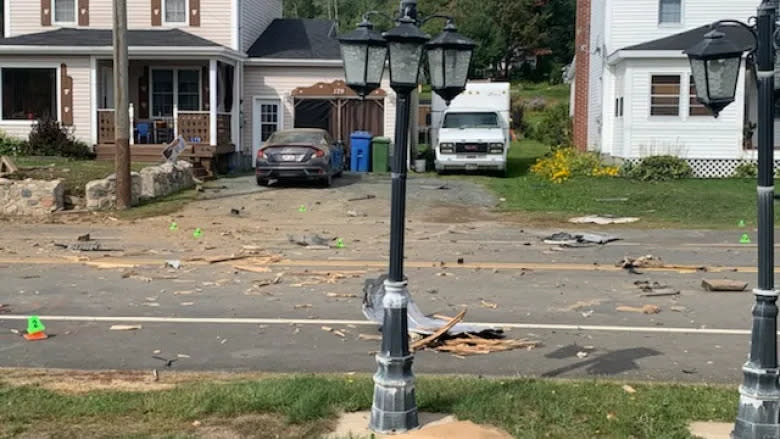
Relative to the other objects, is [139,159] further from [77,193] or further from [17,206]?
[17,206]

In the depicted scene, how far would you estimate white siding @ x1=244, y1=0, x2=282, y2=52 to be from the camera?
30.8 m

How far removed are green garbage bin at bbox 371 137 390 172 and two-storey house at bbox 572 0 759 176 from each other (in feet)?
25.4

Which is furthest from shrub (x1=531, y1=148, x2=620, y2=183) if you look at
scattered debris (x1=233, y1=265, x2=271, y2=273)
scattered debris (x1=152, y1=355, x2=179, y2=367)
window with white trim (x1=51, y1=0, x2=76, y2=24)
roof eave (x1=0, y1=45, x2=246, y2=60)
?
scattered debris (x1=152, y1=355, x2=179, y2=367)

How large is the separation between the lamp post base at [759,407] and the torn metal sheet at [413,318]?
10.0ft

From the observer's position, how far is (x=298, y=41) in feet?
107

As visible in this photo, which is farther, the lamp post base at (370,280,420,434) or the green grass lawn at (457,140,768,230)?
the green grass lawn at (457,140,768,230)

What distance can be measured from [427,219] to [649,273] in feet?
25.3

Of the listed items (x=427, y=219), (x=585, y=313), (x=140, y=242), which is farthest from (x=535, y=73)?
(x=585, y=313)

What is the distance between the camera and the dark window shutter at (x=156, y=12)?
30.1 meters

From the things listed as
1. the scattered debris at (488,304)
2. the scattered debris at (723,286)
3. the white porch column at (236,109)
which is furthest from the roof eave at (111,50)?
the scattered debris at (723,286)

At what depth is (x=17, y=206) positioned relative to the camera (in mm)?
19172

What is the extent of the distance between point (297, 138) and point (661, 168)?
1127 centimetres

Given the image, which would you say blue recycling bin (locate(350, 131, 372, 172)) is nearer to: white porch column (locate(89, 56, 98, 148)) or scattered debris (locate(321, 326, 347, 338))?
white porch column (locate(89, 56, 98, 148))

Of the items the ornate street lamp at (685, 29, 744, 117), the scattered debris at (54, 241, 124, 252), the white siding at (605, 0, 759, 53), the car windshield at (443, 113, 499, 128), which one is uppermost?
the white siding at (605, 0, 759, 53)
